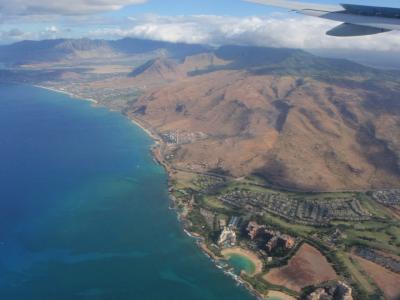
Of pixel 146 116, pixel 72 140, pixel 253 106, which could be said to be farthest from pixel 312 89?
pixel 72 140

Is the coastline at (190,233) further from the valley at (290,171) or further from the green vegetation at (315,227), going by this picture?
the green vegetation at (315,227)

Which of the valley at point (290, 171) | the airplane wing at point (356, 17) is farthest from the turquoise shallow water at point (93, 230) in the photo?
the airplane wing at point (356, 17)

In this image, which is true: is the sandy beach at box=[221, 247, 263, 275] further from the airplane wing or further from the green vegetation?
the airplane wing

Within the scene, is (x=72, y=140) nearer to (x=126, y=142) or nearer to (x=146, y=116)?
(x=126, y=142)

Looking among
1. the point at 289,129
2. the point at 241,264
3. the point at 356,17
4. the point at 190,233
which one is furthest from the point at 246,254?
the point at 289,129

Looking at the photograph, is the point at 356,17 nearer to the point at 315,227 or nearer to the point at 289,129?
the point at 315,227

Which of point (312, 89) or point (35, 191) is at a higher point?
point (312, 89)
